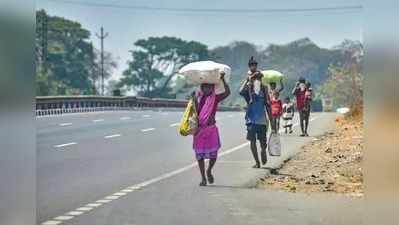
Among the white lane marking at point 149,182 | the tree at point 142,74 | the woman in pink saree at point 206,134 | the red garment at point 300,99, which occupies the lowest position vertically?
the white lane marking at point 149,182

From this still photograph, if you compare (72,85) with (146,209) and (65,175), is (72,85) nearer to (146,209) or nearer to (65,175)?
(65,175)

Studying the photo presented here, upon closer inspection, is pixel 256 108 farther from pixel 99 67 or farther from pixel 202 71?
pixel 99 67

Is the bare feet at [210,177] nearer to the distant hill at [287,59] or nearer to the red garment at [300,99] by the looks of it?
the distant hill at [287,59]

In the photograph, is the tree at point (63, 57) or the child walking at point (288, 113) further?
the child walking at point (288, 113)

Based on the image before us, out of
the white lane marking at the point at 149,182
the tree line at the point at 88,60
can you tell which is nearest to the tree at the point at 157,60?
the tree line at the point at 88,60

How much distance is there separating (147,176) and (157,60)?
0.79 meters

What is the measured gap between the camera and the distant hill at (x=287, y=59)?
15.1ft

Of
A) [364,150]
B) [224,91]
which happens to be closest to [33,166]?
[224,91]

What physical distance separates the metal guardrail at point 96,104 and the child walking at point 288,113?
32cm

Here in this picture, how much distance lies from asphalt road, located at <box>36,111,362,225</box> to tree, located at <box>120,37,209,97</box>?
208mm

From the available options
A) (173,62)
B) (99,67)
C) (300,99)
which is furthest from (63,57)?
→ (300,99)
